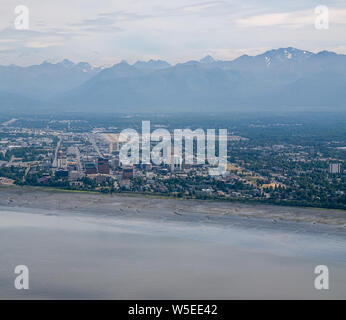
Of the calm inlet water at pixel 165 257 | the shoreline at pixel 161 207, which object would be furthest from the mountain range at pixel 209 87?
the calm inlet water at pixel 165 257

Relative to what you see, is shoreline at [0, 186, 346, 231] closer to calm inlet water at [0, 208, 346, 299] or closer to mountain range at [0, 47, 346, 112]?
calm inlet water at [0, 208, 346, 299]

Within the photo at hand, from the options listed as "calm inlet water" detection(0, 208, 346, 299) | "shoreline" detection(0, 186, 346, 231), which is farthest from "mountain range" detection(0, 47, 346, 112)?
"calm inlet water" detection(0, 208, 346, 299)

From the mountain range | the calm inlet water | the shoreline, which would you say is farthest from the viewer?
the mountain range

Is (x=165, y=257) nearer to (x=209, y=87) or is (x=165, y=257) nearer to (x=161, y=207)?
(x=161, y=207)

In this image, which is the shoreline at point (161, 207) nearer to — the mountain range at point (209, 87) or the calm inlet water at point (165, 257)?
the calm inlet water at point (165, 257)

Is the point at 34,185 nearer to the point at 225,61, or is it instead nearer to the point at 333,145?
the point at 333,145
